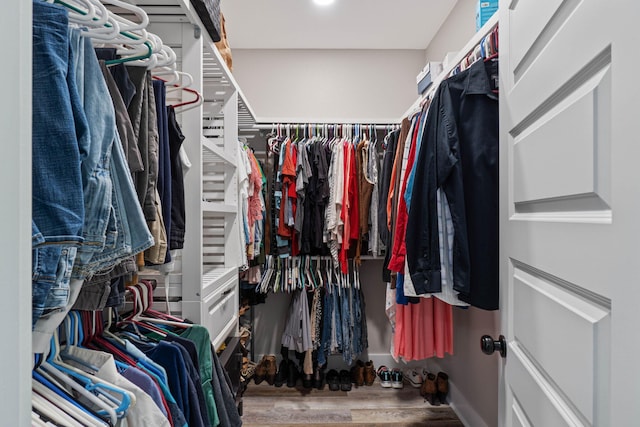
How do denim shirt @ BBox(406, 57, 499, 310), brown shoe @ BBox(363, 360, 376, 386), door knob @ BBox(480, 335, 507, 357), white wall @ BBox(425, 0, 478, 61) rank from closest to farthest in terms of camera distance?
1. door knob @ BBox(480, 335, 507, 357)
2. denim shirt @ BBox(406, 57, 499, 310)
3. white wall @ BBox(425, 0, 478, 61)
4. brown shoe @ BBox(363, 360, 376, 386)

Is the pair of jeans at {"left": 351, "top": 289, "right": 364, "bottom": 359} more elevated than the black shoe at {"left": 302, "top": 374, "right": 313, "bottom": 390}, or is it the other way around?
the pair of jeans at {"left": 351, "top": 289, "right": 364, "bottom": 359}

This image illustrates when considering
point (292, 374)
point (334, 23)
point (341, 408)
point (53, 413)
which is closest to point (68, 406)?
point (53, 413)

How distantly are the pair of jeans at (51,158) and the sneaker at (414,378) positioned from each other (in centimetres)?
262

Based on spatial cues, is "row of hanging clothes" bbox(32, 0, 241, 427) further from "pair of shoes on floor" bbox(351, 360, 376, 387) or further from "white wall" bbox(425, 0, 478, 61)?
"white wall" bbox(425, 0, 478, 61)

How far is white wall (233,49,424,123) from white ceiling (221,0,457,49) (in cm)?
8

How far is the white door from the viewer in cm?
48

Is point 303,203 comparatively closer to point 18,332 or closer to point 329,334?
point 329,334

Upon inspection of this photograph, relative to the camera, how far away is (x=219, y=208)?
156 cm

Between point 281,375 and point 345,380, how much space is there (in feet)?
1.54

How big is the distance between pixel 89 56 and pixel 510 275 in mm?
1030

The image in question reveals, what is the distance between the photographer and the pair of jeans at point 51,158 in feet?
1.57

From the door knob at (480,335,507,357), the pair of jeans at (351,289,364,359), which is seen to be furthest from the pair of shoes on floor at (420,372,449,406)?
the door knob at (480,335,507,357)

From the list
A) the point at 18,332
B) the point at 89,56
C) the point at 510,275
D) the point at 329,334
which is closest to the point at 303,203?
the point at 329,334

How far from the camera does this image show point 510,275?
3.01 ft
